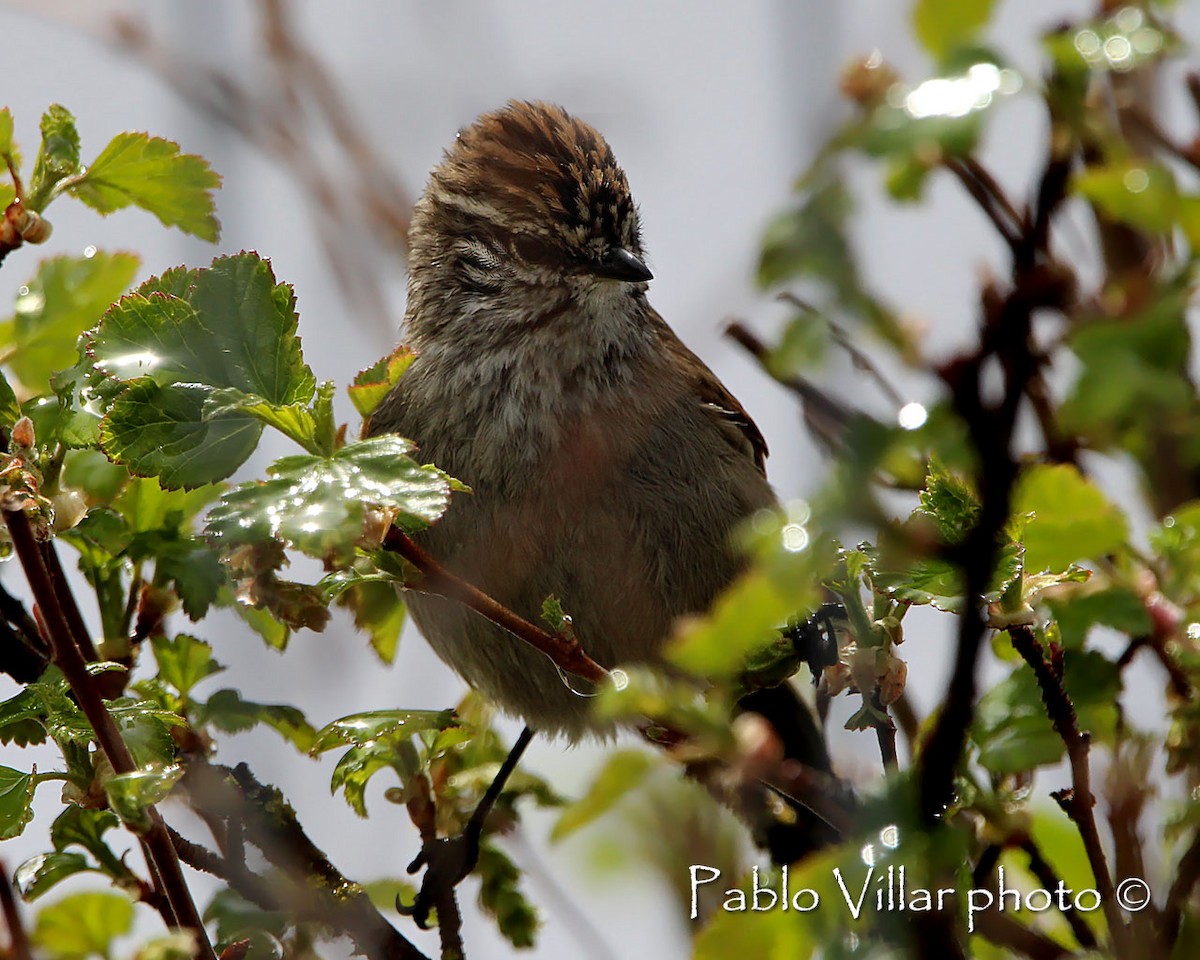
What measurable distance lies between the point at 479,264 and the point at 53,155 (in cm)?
224

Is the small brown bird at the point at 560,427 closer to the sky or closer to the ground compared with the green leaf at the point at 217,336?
closer to the sky

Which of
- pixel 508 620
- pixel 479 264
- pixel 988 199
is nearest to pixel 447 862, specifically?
pixel 508 620

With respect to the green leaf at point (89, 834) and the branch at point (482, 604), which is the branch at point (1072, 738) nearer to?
the branch at point (482, 604)

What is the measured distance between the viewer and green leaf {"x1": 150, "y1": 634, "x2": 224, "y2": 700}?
275cm

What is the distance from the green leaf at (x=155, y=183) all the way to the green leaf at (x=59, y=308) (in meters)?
0.14

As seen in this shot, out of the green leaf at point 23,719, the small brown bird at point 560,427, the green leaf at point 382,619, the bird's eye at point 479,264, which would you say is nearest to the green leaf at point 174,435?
the green leaf at point 23,719

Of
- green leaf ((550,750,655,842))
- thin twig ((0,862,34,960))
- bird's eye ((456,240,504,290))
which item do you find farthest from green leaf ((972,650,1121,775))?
bird's eye ((456,240,504,290))

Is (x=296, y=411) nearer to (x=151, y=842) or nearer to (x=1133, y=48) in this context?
(x=151, y=842)

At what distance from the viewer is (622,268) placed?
4.18 meters

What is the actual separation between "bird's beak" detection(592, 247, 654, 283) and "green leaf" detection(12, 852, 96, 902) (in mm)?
2342

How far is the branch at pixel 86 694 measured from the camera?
196 cm

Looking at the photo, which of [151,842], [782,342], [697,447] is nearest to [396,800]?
[151,842]

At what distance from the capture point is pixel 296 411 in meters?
1.97

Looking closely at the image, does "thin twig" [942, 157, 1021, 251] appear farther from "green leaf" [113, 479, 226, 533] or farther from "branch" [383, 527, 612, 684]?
"green leaf" [113, 479, 226, 533]
